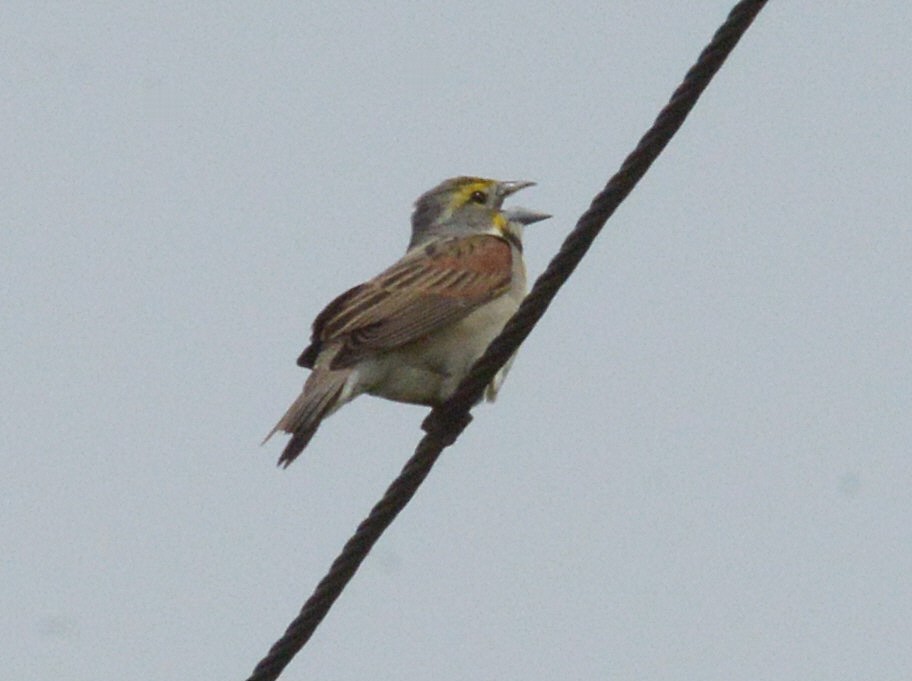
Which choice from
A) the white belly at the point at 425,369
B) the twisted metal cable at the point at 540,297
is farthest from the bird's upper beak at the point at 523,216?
the twisted metal cable at the point at 540,297

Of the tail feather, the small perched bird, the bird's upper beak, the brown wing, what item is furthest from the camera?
the bird's upper beak

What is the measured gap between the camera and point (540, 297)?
6.85 m

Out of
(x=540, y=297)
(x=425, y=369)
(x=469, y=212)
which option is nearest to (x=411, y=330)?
(x=425, y=369)

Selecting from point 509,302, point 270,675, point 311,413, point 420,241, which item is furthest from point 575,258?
point 420,241

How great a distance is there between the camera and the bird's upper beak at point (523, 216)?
11.1 meters

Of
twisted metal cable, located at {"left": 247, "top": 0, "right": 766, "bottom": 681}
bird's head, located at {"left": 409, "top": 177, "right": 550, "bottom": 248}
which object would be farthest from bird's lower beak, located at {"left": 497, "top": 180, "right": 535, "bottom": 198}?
twisted metal cable, located at {"left": 247, "top": 0, "right": 766, "bottom": 681}

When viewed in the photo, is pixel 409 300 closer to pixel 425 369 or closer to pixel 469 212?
pixel 425 369

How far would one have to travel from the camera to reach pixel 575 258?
6.70m

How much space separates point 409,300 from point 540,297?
8.99 feet

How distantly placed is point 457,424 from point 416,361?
70 centimetres

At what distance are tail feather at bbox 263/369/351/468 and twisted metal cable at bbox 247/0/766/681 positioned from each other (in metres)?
1.11

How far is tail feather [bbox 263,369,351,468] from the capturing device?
332 inches

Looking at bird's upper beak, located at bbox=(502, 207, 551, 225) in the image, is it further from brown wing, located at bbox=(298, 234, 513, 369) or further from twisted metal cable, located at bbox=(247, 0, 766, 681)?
twisted metal cable, located at bbox=(247, 0, 766, 681)

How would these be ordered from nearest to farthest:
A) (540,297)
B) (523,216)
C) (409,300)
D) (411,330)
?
1. (540,297)
2. (411,330)
3. (409,300)
4. (523,216)
